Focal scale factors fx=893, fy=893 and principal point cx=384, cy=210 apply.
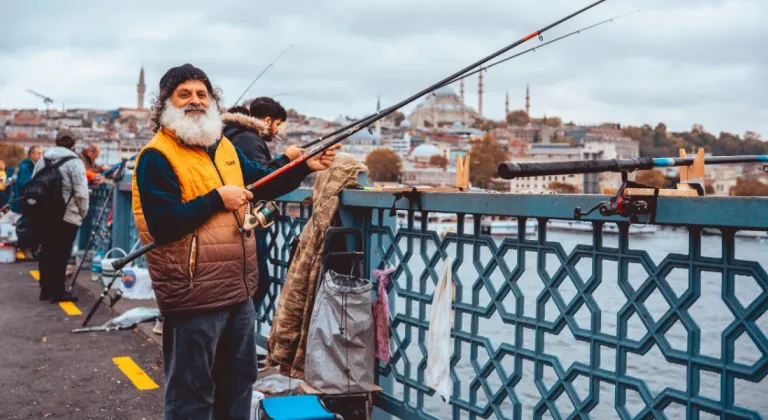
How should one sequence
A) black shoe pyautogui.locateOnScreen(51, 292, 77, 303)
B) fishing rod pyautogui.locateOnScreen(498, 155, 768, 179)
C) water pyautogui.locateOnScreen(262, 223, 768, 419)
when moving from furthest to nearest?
1. black shoe pyautogui.locateOnScreen(51, 292, 77, 303)
2. water pyautogui.locateOnScreen(262, 223, 768, 419)
3. fishing rod pyautogui.locateOnScreen(498, 155, 768, 179)

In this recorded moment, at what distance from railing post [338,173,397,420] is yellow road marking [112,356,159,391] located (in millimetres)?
1443

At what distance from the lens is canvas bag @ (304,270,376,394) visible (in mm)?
3547

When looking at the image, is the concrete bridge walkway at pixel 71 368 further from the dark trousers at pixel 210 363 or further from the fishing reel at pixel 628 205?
the fishing reel at pixel 628 205

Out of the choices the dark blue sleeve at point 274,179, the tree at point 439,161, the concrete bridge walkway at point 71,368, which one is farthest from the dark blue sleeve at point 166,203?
the tree at point 439,161

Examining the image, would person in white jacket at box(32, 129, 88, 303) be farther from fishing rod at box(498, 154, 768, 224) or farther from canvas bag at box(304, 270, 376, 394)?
fishing rod at box(498, 154, 768, 224)

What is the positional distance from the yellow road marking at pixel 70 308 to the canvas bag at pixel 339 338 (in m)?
3.84

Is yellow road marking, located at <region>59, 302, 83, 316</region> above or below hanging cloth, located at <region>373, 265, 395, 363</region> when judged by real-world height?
below

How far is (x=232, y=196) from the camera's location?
295cm

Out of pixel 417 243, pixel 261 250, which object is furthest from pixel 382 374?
pixel 261 250

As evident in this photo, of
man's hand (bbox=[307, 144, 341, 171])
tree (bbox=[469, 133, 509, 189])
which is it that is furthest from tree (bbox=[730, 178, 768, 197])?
tree (bbox=[469, 133, 509, 189])

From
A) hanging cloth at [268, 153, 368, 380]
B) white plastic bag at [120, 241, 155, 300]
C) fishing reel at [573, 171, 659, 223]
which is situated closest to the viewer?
fishing reel at [573, 171, 659, 223]

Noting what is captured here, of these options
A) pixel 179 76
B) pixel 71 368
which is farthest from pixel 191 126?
pixel 71 368

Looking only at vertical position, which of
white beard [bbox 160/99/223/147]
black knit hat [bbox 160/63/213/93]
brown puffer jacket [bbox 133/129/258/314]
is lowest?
brown puffer jacket [bbox 133/129/258/314]

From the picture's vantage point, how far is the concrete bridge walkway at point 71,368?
421 centimetres
